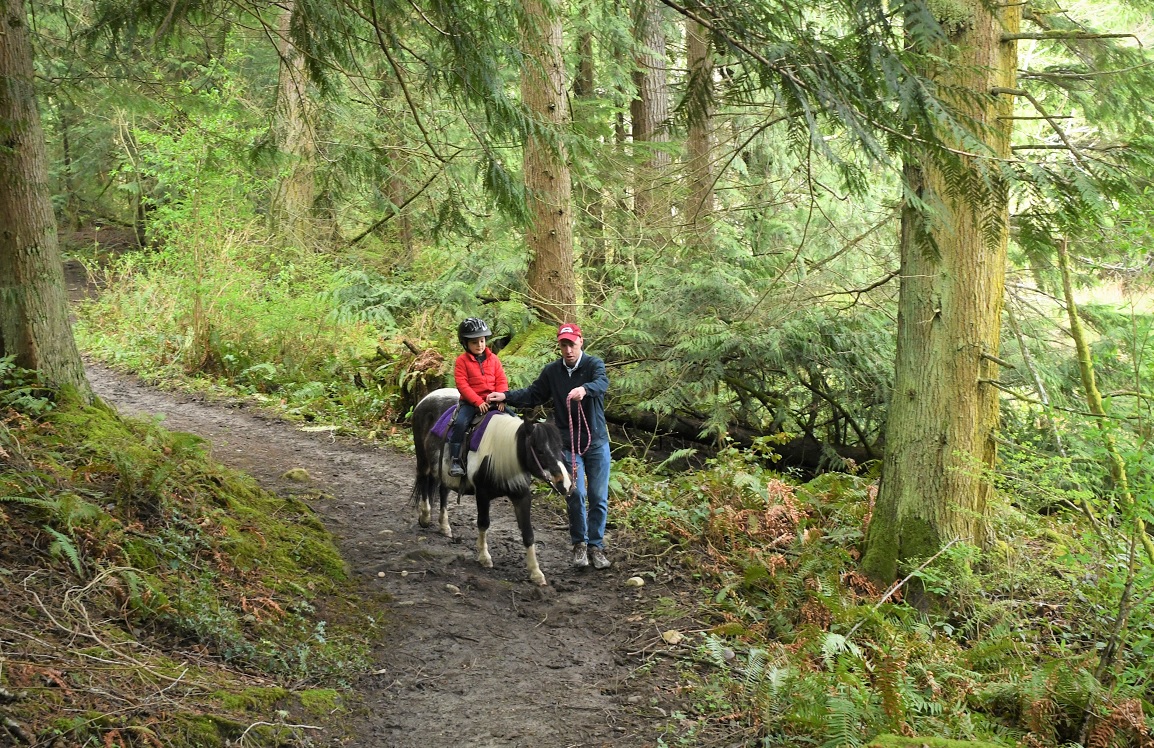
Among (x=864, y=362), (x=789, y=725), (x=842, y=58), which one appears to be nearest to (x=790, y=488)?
(x=864, y=362)

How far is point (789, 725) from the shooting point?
179 inches

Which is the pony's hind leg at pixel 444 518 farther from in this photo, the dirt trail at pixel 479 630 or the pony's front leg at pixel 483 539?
the pony's front leg at pixel 483 539

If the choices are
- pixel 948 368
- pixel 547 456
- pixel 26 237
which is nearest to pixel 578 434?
pixel 547 456

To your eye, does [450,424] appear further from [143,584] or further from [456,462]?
Result: [143,584]

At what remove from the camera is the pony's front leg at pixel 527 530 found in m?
6.86

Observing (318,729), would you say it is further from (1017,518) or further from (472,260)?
(472,260)

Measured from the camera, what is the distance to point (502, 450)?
685 centimetres

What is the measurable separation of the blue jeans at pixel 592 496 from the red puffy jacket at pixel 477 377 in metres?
0.94

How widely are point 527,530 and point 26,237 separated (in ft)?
15.5

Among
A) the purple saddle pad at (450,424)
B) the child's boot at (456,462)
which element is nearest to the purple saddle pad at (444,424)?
the purple saddle pad at (450,424)

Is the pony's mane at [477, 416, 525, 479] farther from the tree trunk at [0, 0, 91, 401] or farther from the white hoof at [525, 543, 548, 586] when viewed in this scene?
the tree trunk at [0, 0, 91, 401]

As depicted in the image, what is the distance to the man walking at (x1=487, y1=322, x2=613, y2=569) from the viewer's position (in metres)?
7.11

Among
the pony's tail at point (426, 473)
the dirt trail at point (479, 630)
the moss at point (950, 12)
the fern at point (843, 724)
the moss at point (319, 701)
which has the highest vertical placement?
the moss at point (950, 12)

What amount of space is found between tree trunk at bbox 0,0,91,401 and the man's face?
4.04 meters
